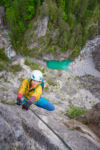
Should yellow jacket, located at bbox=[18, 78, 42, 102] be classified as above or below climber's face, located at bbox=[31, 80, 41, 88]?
below

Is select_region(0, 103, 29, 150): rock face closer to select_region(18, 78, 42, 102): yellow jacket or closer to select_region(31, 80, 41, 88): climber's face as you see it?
select_region(18, 78, 42, 102): yellow jacket

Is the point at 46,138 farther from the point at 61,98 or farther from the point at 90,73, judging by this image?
the point at 90,73

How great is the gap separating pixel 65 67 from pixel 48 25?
18.1ft

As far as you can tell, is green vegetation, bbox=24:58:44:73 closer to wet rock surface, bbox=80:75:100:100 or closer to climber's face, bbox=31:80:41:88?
wet rock surface, bbox=80:75:100:100

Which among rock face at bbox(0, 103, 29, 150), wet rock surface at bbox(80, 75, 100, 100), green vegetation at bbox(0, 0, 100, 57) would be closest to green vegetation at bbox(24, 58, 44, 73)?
green vegetation at bbox(0, 0, 100, 57)

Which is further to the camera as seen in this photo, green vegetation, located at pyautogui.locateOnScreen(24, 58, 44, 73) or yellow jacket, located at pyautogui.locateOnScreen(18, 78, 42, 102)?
→ green vegetation, located at pyautogui.locateOnScreen(24, 58, 44, 73)

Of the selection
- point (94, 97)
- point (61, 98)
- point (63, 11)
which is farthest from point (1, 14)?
point (94, 97)

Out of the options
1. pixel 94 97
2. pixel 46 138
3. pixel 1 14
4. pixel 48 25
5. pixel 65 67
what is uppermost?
pixel 1 14

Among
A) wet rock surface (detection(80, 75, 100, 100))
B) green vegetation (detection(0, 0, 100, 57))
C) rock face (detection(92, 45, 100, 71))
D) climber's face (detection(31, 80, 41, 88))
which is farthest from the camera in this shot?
rock face (detection(92, 45, 100, 71))

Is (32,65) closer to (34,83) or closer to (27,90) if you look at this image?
(27,90)

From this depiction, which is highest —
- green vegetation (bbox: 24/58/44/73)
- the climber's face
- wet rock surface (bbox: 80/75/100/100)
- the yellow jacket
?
green vegetation (bbox: 24/58/44/73)

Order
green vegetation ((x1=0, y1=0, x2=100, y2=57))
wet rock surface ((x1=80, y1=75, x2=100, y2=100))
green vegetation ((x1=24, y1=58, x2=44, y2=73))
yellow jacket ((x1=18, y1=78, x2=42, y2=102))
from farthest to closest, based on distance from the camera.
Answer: green vegetation ((x1=24, y1=58, x2=44, y2=73))
wet rock surface ((x1=80, y1=75, x2=100, y2=100))
green vegetation ((x1=0, y1=0, x2=100, y2=57))
yellow jacket ((x1=18, y1=78, x2=42, y2=102))

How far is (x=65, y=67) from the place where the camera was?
43.2 feet

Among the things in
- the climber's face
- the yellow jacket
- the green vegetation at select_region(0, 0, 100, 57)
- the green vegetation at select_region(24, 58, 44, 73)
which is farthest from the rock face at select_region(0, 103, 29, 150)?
the green vegetation at select_region(0, 0, 100, 57)
